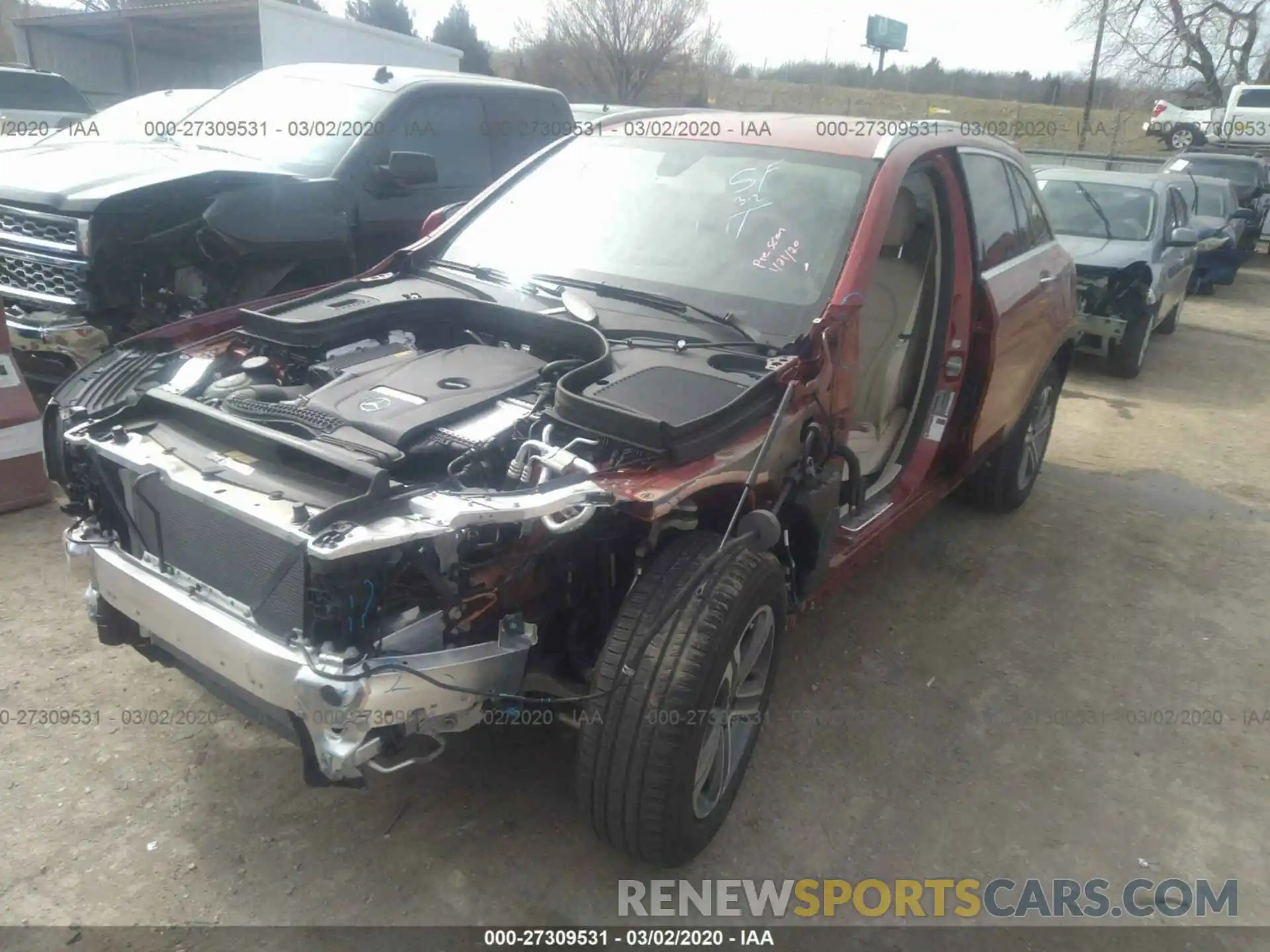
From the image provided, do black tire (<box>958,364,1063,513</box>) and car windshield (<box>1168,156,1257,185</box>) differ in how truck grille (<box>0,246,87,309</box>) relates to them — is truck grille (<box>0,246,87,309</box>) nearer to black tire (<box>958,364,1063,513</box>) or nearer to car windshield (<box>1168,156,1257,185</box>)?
black tire (<box>958,364,1063,513</box>)

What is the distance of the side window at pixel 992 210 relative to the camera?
381 cm

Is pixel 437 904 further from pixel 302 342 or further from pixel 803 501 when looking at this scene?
pixel 302 342

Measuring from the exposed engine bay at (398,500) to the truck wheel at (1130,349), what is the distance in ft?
21.3

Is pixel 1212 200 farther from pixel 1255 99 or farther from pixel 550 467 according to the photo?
pixel 550 467

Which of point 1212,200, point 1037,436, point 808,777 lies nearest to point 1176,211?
point 1212,200

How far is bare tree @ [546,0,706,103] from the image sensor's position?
29.9m

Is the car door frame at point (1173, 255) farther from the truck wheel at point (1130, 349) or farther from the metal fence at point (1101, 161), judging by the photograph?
the metal fence at point (1101, 161)

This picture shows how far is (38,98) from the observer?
13.7 metres

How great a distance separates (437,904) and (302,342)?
65.5 inches

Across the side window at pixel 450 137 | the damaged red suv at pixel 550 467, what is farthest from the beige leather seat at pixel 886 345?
the side window at pixel 450 137

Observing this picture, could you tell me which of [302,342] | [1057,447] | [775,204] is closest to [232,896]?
[302,342]

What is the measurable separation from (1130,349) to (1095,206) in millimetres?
1686

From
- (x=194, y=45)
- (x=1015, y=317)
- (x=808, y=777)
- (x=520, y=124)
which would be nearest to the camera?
(x=808, y=777)

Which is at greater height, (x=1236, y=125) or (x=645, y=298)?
(x=1236, y=125)
